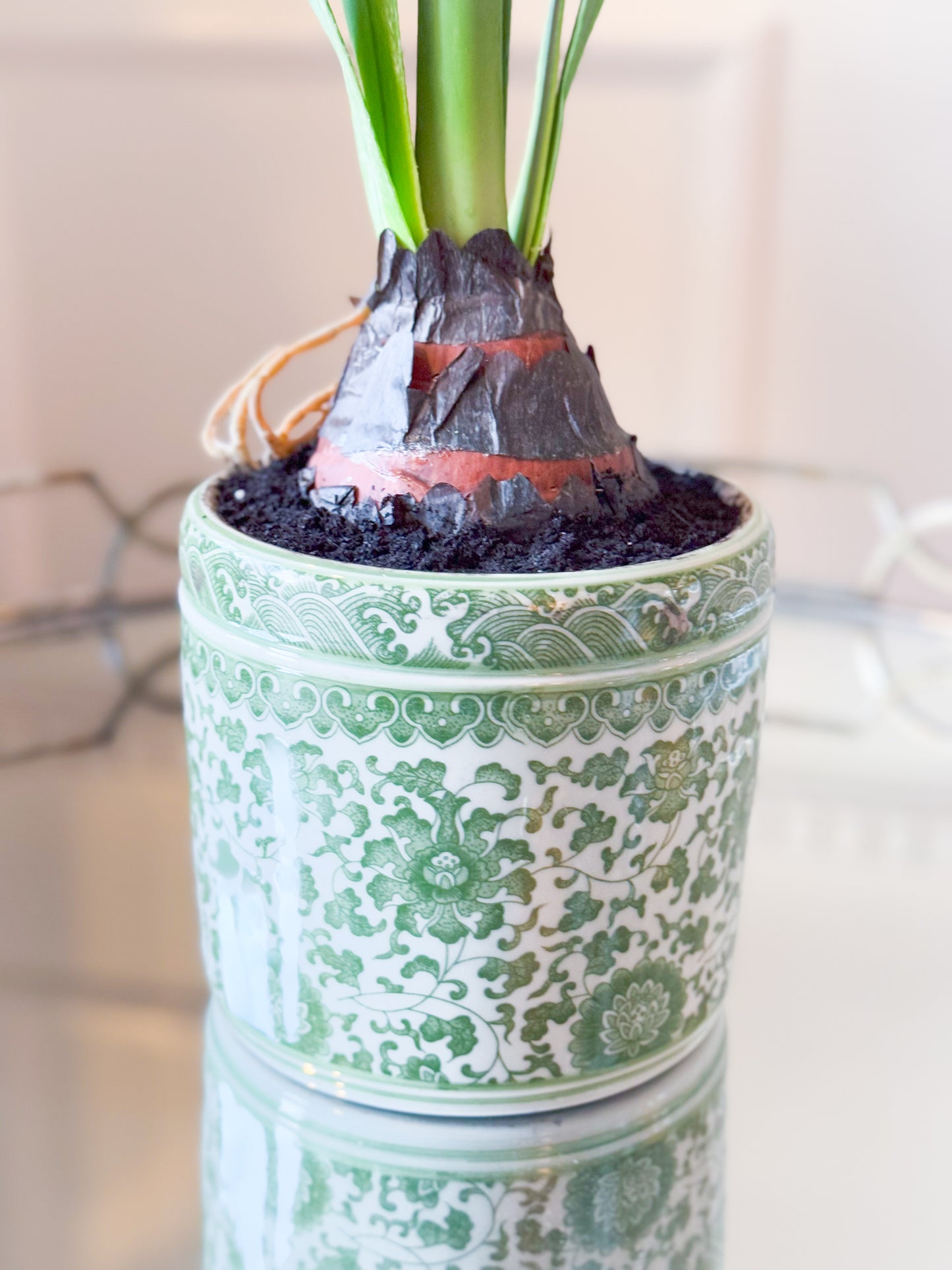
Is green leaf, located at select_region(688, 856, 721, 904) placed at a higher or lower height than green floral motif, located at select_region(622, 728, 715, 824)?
lower

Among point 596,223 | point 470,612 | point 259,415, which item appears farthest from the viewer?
point 596,223

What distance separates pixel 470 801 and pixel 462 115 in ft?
0.62

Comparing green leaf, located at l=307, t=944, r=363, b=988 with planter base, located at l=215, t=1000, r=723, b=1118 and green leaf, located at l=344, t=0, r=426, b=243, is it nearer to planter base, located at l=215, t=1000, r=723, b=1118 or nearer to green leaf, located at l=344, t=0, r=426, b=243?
planter base, located at l=215, t=1000, r=723, b=1118

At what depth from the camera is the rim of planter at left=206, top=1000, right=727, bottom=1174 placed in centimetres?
39

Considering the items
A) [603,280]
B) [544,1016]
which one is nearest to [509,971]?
[544,1016]

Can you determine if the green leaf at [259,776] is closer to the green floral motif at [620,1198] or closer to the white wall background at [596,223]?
the green floral motif at [620,1198]

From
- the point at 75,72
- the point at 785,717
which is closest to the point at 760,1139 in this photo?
the point at 785,717

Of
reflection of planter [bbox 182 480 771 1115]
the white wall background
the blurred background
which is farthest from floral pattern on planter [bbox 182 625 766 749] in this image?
the white wall background

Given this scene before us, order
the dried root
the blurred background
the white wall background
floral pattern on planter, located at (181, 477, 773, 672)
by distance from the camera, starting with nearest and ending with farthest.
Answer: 1. floral pattern on planter, located at (181, 477, 773, 672)
2. the dried root
3. the blurred background
4. the white wall background

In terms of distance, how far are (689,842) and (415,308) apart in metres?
0.17

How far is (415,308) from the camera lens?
1.30ft

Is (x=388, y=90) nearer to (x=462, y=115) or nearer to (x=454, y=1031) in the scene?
(x=462, y=115)

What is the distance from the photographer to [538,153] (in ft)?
1.37


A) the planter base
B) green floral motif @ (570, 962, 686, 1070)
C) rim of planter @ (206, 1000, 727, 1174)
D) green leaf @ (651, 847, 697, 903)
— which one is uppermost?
green leaf @ (651, 847, 697, 903)
